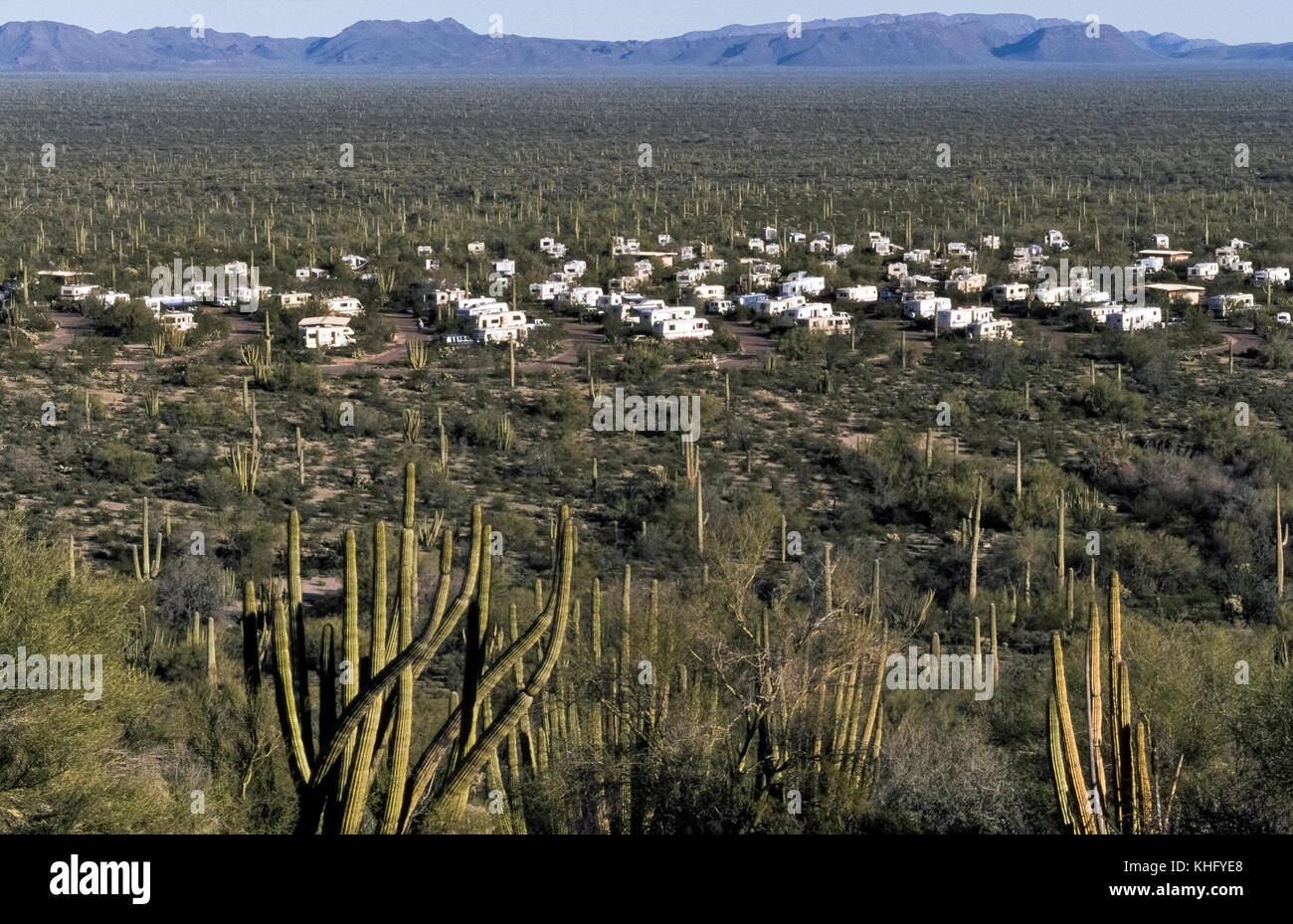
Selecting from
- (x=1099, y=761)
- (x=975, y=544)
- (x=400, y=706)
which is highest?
(x=400, y=706)

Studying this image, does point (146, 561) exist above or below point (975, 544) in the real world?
below

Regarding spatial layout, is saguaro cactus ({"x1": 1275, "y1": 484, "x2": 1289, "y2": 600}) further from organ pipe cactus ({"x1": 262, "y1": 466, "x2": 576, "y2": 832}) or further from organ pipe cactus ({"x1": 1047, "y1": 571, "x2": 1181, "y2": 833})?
organ pipe cactus ({"x1": 262, "y1": 466, "x2": 576, "y2": 832})

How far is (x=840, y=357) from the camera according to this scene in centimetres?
3734

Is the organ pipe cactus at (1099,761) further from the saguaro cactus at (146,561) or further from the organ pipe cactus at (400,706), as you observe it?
the saguaro cactus at (146,561)

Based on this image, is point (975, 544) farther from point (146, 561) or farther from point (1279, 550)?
point (146, 561)

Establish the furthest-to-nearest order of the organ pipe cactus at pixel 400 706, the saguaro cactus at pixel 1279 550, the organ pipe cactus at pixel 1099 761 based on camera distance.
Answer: the saguaro cactus at pixel 1279 550 → the organ pipe cactus at pixel 1099 761 → the organ pipe cactus at pixel 400 706

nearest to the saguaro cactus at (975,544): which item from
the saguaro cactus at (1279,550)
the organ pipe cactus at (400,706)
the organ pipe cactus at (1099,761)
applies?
the saguaro cactus at (1279,550)

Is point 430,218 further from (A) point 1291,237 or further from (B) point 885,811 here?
(B) point 885,811

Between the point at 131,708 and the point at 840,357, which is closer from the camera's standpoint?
the point at 131,708

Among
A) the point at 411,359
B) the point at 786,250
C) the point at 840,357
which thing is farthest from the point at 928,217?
the point at 411,359

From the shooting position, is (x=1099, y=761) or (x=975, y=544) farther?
(x=975, y=544)

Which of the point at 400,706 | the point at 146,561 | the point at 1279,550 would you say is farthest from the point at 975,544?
the point at 400,706

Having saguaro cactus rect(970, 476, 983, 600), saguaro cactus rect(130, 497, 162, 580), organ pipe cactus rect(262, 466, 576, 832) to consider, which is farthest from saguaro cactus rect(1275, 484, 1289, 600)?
saguaro cactus rect(130, 497, 162, 580)
